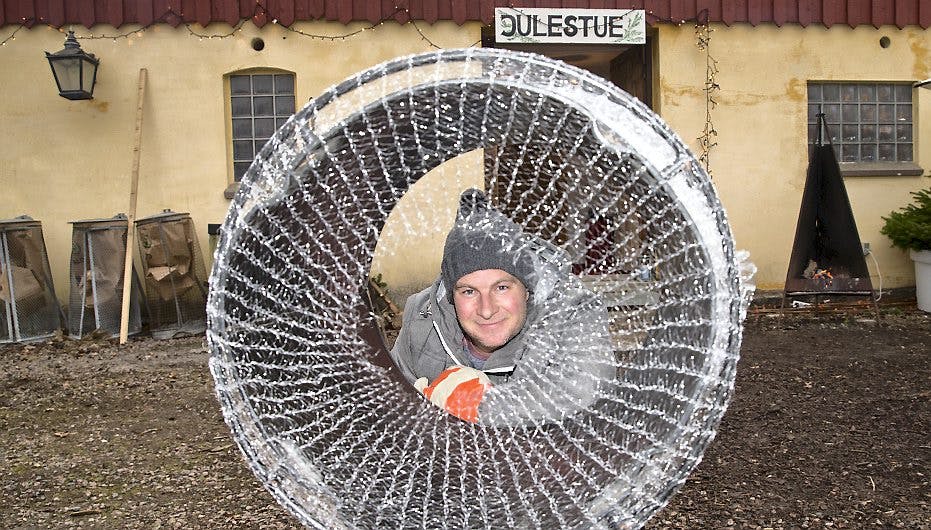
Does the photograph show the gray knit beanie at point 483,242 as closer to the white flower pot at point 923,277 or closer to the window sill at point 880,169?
the white flower pot at point 923,277

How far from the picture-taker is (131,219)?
7465 mm

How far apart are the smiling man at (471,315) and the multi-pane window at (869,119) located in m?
7.30

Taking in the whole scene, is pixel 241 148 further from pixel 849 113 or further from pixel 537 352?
pixel 537 352

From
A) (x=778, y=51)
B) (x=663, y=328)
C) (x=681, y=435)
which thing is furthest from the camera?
(x=778, y=51)

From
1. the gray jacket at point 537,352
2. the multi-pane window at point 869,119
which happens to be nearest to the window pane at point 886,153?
the multi-pane window at point 869,119

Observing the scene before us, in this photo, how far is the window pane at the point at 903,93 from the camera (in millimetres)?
8952

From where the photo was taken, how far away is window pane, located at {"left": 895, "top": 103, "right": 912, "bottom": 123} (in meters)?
8.97

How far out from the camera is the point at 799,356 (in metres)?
6.21

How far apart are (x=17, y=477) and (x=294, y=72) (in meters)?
5.03

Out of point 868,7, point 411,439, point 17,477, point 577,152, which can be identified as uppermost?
point 868,7

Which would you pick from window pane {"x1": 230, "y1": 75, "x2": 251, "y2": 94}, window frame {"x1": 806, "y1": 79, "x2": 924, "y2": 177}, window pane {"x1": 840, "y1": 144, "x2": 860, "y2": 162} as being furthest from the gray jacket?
window pane {"x1": 840, "y1": 144, "x2": 860, "y2": 162}

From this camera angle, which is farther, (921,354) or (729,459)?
(921,354)

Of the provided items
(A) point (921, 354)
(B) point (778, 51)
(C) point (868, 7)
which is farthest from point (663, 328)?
(C) point (868, 7)

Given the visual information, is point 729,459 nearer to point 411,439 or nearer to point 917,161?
point 411,439
